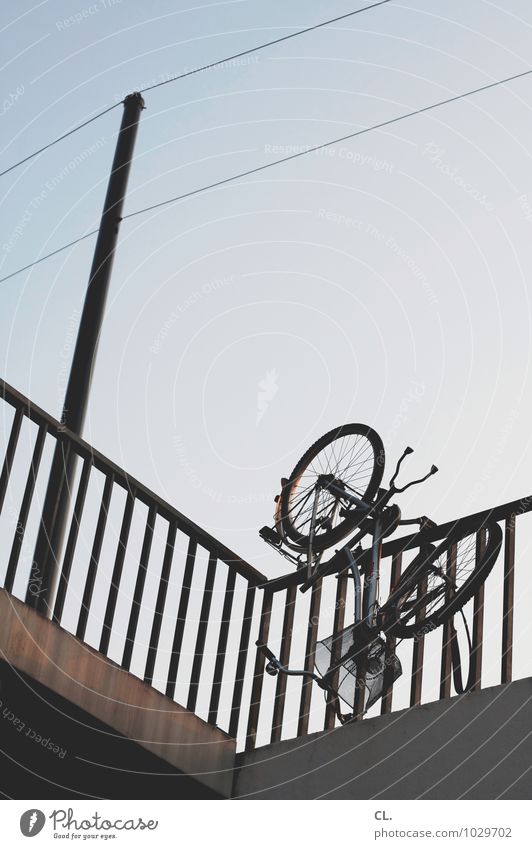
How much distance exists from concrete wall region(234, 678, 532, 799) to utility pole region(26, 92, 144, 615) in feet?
3.97

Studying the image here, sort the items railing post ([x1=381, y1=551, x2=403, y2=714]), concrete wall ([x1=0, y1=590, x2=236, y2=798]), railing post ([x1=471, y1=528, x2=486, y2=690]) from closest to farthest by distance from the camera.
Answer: concrete wall ([x1=0, y1=590, x2=236, y2=798]) → railing post ([x1=471, y1=528, x2=486, y2=690]) → railing post ([x1=381, y1=551, x2=403, y2=714])

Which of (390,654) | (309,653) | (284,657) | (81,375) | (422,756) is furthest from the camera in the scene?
(81,375)

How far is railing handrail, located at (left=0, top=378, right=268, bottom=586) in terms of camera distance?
13.4 ft

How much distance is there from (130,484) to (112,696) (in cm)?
89

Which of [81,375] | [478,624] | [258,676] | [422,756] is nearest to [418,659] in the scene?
[478,624]

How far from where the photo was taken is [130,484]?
4477 millimetres

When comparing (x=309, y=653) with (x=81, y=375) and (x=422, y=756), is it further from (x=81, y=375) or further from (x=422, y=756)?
(x=81, y=375)

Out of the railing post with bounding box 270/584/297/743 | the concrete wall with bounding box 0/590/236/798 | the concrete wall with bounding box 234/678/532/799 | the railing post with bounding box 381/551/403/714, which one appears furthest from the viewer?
the railing post with bounding box 270/584/297/743

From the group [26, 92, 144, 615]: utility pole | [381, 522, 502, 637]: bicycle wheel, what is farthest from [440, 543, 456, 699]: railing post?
[26, 92, 144, 615]: utility pole

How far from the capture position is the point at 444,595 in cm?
431

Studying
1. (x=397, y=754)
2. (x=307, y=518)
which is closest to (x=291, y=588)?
(x=307, y=518)

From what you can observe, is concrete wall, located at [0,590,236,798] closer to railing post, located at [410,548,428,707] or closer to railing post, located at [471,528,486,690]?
railing post, located at [410,548,428,707]
